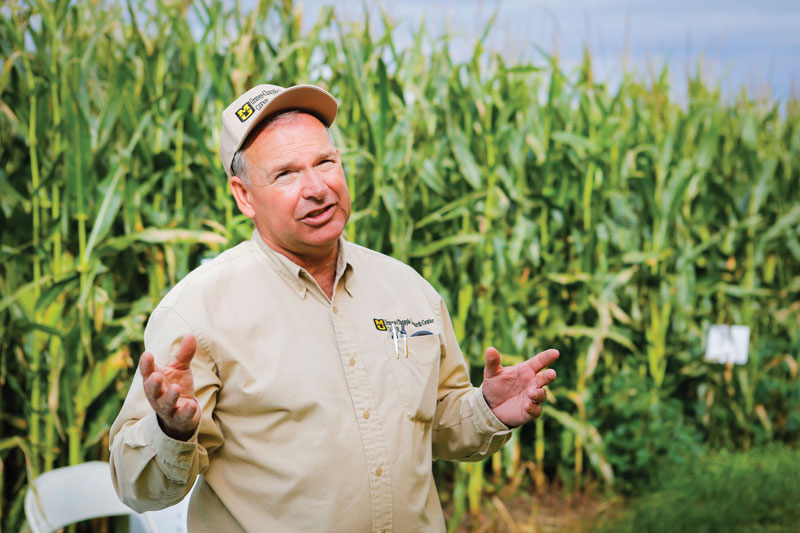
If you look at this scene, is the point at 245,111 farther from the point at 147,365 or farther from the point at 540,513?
the point at 540,513

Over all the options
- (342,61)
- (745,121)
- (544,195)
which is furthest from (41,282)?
(745,121)

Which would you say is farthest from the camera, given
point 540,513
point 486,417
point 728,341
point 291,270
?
point 728,341

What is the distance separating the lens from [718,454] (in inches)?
190

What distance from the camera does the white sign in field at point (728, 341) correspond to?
470 centimetres

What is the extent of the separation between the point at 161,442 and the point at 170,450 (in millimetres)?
21

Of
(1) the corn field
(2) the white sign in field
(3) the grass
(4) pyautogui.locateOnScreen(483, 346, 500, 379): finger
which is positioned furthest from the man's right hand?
(2) the white sign in field

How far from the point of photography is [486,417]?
1713mm

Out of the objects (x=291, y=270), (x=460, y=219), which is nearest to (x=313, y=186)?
(x=291, y=270)

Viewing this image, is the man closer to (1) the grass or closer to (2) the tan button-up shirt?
(2) the tan button-up shirt

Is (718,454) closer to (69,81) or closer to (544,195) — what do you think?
(544,195)

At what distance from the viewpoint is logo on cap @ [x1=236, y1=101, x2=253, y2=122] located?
61.7 inches

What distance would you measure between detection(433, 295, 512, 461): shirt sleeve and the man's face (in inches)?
15.7

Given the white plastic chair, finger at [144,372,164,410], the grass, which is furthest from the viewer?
the grass

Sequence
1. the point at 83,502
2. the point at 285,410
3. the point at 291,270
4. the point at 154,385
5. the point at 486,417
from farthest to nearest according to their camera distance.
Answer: the point at 83,502
the point at 486,417
the point at 291,270
the point at 285,410
the point at 154,385
